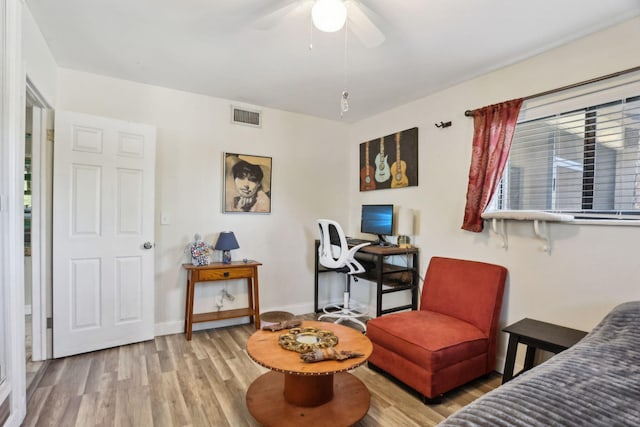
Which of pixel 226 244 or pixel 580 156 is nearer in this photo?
pixel 580 156

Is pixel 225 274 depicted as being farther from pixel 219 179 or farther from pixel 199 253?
pixel 219 179

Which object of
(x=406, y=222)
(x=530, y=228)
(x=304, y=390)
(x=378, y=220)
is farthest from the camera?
(x=378, y=220)

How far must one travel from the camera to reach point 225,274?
3105 mm

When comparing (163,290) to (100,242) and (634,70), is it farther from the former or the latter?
(634,70)

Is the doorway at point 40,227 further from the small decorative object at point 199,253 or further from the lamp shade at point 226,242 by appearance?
the lamp shade at point 226,242

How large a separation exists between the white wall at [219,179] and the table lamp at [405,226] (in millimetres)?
1054

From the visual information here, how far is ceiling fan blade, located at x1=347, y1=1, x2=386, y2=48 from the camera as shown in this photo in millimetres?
1782

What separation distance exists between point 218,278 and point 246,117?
5.76 ft

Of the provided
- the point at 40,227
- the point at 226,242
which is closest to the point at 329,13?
the point at 226,242

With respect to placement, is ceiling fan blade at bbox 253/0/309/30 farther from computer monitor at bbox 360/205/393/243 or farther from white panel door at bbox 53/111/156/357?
computer monitor at bbox 360/205/393/243

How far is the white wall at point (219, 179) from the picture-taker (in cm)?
301

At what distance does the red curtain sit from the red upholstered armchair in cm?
42

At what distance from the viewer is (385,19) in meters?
1.94

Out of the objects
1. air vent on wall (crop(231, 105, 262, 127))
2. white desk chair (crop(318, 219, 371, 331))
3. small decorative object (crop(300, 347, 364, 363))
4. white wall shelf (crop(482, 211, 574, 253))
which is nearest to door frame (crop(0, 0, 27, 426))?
small decorative object (crop(300, 347, 364, 363))
